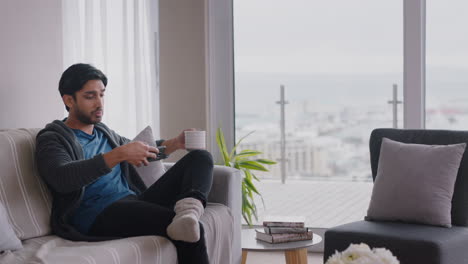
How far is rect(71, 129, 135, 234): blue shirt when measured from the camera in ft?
9.94

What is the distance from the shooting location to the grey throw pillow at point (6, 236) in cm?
255

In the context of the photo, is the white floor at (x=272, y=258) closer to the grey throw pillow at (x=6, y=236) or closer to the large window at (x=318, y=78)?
the large window at (x=318, y=78)

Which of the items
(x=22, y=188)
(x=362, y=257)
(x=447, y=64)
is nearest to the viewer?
A: (x=362, y=257)

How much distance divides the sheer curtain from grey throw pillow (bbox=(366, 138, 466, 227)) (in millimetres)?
1829

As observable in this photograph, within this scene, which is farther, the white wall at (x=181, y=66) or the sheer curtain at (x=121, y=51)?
the white wall at (x=181, y=66)

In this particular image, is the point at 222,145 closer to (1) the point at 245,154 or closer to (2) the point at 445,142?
(1) the point at 245,154

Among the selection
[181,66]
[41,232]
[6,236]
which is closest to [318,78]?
[181,66]

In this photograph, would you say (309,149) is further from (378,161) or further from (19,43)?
(19,43)

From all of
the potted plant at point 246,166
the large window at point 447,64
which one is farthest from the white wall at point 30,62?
the large window at point 447,64

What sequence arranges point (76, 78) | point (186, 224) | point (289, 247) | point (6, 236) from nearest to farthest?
1. point (6, 236)
2. point (186, 224)
3. point (76, 78)
4. point (289, 247)

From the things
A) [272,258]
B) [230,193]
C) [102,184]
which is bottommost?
[272,258]

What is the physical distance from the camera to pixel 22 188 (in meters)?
2.92

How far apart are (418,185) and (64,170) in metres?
→ 1.73

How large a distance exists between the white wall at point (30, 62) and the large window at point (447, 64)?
243 centimetres
